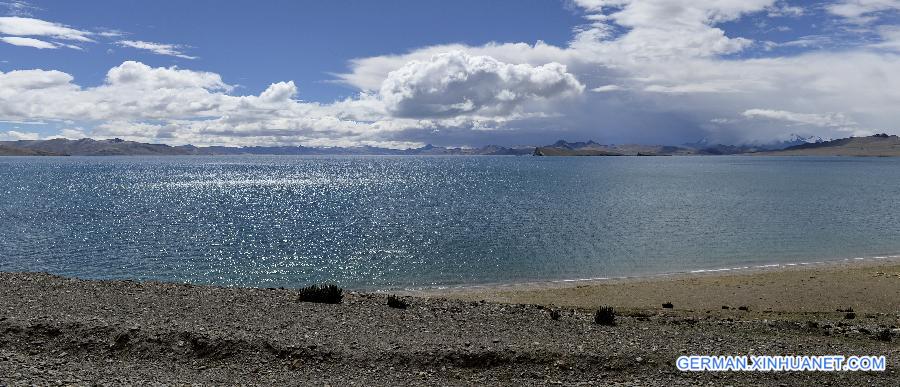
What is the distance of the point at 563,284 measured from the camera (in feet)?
128

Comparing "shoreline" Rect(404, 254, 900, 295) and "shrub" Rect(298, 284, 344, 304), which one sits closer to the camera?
"shrub" Rect(298, 284, 344, 304)

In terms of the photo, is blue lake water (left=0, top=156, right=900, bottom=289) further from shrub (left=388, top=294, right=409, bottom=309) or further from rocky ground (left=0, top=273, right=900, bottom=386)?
rocky ground (left=0, top=273, right=900, bottom=386)

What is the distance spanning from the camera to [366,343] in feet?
60.1

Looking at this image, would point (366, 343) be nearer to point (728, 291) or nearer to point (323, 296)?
point (323, 296)

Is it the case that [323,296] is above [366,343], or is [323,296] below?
above

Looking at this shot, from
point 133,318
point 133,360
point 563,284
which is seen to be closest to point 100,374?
point 133,360

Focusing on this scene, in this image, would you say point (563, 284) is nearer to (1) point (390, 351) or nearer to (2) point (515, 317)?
(2) point (515, 317)

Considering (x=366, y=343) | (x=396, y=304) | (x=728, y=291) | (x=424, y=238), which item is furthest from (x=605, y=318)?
(x=424, y=238)

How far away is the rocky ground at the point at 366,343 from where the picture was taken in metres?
Answer: 16.2

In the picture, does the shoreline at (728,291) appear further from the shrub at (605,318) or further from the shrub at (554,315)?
the shrub at (605,318)

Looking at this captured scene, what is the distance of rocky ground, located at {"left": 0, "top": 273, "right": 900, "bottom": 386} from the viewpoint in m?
16.2

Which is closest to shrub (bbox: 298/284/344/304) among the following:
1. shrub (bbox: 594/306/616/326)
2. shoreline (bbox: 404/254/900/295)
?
shrub (bbox: 594/306/616/326)

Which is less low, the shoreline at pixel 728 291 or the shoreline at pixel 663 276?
the shoreline at pixel 728 291

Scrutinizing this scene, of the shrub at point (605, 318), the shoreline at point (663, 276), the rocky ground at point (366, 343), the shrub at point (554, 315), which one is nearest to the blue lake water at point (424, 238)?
the shoreline at point (663, 276)
